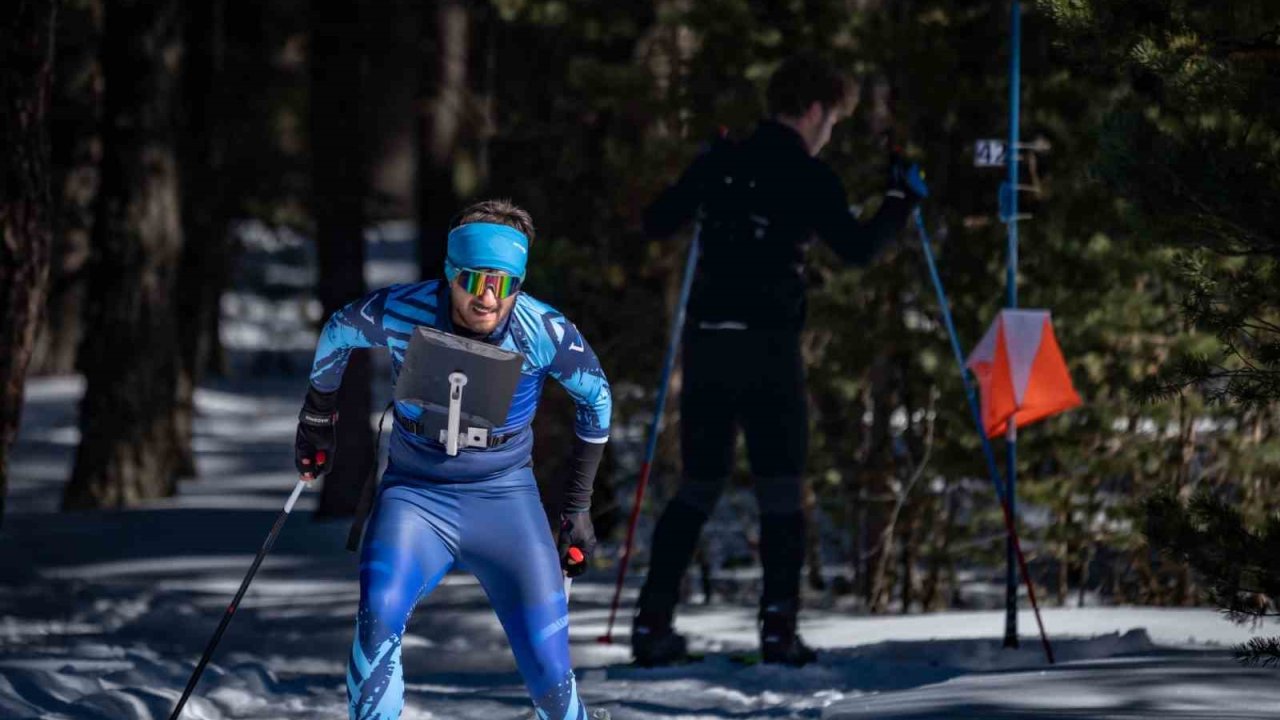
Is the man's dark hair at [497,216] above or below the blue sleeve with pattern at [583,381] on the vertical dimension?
above

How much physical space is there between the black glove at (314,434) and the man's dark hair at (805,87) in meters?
2.68

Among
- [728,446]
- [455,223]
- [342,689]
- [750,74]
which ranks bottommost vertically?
[342,689]

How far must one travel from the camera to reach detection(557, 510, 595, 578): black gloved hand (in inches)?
224

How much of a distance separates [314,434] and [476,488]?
66 cm

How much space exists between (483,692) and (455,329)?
102 inches

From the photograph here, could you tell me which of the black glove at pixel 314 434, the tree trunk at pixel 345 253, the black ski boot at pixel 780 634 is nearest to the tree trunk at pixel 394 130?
the tree trunk at pixel 345 253

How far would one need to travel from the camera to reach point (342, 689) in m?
7.66

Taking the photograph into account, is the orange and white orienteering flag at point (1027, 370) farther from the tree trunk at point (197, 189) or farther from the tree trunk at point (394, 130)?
the tree trunk at point (394, 130)

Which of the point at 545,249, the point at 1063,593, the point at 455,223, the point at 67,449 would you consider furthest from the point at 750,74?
the point at 67,449

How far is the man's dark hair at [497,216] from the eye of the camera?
5495 mm

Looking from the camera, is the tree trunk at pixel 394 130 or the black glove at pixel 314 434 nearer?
the black glove at pixel 314 434

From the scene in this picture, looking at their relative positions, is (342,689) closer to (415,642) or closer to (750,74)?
(415,642)

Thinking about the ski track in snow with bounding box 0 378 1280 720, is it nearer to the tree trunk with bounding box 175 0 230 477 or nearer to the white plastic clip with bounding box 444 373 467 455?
the white plastic clip with bounding box 444 373 467 455

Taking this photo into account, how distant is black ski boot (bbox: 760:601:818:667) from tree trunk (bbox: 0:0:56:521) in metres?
4.03
